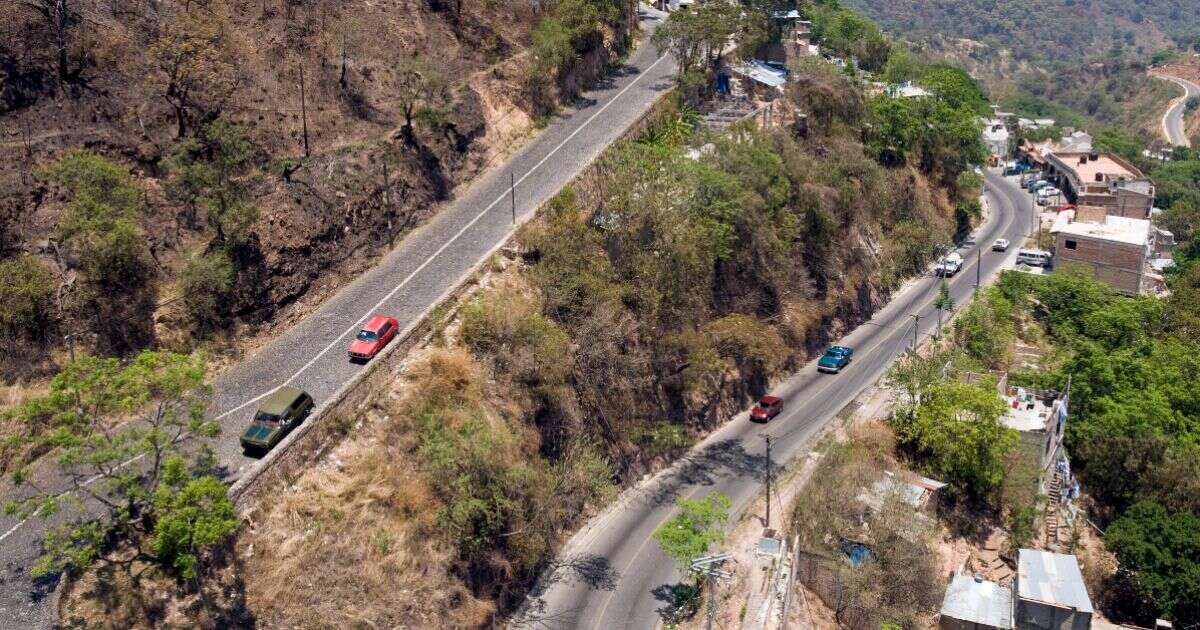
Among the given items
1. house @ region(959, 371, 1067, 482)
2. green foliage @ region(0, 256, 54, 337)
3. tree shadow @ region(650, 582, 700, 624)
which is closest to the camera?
green foliage @ region(0, 256, 54, 337)

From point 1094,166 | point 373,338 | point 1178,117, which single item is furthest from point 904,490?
point 1178,117

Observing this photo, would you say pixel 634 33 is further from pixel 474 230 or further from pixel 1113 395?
pixel 1113 395

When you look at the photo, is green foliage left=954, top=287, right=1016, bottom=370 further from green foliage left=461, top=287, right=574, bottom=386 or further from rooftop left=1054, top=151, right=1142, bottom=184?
rooftop left=1054, top=151, right=1142, bottom=184

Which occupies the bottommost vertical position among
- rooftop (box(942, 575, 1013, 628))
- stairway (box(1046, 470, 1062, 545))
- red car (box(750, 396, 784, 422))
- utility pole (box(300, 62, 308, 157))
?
stairway (box(1046, 470, 1062, 545))

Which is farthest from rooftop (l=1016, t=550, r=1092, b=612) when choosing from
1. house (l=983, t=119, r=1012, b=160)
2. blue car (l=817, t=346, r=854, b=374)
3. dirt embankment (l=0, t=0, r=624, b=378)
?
house (l=983, t=119, r=1012, b=160)

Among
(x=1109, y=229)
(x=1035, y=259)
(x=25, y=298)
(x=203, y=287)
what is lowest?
(x=1035, y=259)

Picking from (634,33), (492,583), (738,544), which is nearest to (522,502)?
(492,583)

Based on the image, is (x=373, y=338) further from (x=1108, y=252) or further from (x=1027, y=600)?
(x=1108, y=252)
